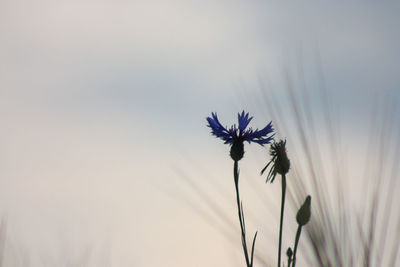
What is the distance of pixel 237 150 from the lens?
172 centimetres

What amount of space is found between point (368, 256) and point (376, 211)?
0.11m

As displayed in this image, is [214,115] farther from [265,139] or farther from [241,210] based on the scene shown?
[241,210]

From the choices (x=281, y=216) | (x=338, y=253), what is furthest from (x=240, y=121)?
(x=338, y=253)

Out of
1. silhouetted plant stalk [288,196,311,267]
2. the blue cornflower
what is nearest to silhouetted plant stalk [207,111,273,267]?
the blue cornflower

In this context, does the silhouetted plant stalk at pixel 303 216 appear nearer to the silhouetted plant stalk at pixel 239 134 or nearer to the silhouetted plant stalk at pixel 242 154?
the silhouetted plant stalk at pixel 242 154

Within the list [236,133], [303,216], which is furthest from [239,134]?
[303,216]

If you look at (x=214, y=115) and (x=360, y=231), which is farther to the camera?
(x=214, y=115)

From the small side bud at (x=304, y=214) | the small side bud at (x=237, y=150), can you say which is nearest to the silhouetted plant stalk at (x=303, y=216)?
the small side bud at (x=304, y=214)

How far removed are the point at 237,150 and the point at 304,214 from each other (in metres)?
0.64

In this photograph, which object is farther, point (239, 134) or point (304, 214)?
point (239, 134)

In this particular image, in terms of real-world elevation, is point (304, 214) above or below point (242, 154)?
below

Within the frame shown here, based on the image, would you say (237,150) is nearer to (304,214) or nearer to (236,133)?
(236,133)

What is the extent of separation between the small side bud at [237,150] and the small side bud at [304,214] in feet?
1.74

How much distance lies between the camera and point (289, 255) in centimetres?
130
